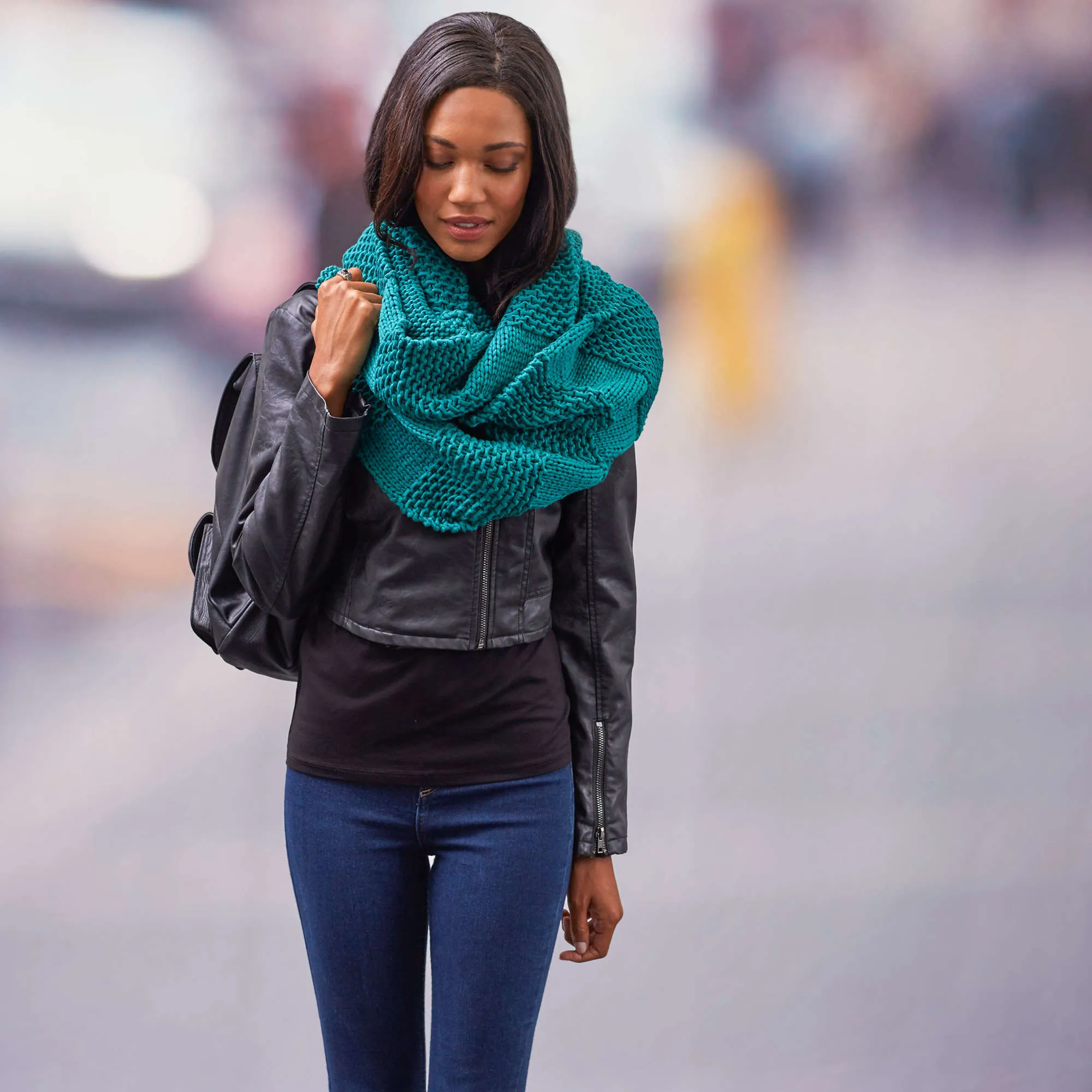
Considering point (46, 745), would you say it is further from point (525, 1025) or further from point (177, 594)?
point (525, 1025)

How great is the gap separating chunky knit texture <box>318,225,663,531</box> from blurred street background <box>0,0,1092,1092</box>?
2.64 feet

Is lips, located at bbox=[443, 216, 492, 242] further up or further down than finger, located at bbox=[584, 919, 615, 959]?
further up

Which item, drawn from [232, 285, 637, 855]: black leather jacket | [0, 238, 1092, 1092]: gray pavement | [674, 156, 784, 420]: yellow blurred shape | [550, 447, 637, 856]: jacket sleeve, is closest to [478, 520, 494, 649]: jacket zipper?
[232, 285, 637, 855]: black leather jacket

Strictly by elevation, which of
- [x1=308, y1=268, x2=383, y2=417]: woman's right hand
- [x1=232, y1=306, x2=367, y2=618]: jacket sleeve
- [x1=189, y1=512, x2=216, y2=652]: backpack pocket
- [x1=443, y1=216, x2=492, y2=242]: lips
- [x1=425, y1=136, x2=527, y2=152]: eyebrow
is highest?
[x1=425, y1=136, x2=527, y2=152]: eyebrow

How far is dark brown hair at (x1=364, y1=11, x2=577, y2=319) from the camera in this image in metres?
1.20

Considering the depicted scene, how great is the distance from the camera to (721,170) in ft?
7.15

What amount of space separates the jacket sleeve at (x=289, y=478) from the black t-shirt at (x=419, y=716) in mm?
89

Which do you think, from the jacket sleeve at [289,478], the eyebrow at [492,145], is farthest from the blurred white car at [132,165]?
the eyebrow at [492,145]

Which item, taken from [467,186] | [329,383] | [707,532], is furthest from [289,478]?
[707,532]

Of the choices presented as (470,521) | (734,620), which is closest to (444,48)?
(470,521)

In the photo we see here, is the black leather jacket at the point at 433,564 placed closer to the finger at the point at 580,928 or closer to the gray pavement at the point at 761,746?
the finger at the point at 580,928

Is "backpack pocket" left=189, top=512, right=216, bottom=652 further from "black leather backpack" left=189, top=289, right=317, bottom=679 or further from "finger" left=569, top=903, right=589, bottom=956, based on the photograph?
"finger" left=569, top=903, right=589, bottom=956

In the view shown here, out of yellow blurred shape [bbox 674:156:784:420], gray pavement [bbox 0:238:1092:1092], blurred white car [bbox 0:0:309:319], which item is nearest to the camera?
blurred white car [bbox 0:0:309:319]

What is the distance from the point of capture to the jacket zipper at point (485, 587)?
126 centimetres
